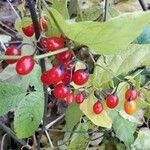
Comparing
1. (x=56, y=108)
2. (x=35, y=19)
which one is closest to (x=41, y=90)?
(x=35, y=19)

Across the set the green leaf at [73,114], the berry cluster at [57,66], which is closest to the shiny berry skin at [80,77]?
the berry cluster at [57,66]

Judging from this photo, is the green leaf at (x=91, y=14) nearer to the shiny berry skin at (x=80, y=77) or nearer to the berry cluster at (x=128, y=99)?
the berry cluster at (x=128, y=99)

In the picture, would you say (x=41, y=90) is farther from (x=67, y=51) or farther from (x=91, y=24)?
(x=91, y=24)

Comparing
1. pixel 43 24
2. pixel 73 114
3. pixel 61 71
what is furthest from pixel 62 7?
pixel 73 114

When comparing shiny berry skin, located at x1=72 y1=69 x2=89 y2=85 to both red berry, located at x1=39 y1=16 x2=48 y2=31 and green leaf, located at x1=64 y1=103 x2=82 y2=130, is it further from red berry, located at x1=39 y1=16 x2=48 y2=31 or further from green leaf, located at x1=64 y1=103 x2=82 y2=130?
green leaf, located at x1=64 y1=103 x2=82 y2=130

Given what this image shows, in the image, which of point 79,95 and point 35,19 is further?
point 79,95

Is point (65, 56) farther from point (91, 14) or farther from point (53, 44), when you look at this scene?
Result: point (91, 14)
